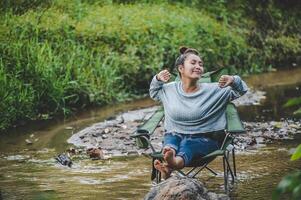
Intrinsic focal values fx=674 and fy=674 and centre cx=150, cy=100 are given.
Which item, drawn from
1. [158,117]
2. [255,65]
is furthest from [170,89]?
[255,65]

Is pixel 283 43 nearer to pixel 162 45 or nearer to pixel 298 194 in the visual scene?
pixel 162 45

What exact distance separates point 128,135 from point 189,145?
337cm

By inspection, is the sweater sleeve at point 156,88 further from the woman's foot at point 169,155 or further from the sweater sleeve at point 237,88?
the woman's foot at point 169,155

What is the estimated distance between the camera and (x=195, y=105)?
5984 mm

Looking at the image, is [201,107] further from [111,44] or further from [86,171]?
[111,44]

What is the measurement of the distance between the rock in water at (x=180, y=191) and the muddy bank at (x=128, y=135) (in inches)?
119

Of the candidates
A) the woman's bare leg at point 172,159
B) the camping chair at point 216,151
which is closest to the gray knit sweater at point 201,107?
the camping chair at point 216,151

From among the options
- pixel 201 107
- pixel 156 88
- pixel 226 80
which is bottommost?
pixel 201 107

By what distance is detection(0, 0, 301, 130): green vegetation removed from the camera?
11000 millimetres

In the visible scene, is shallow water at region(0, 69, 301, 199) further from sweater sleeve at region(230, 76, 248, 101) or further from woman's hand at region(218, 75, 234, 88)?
woman's hand at region(218, 75, 234, 88)

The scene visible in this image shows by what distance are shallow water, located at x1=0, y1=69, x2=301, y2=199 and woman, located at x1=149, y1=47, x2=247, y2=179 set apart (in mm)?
550

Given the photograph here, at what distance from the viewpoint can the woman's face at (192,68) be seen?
A: 597 centimetres

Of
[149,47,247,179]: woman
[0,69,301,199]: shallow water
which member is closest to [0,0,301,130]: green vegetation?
[0,69,301,199]: shallow water

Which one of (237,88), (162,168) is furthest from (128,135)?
(162,168)
